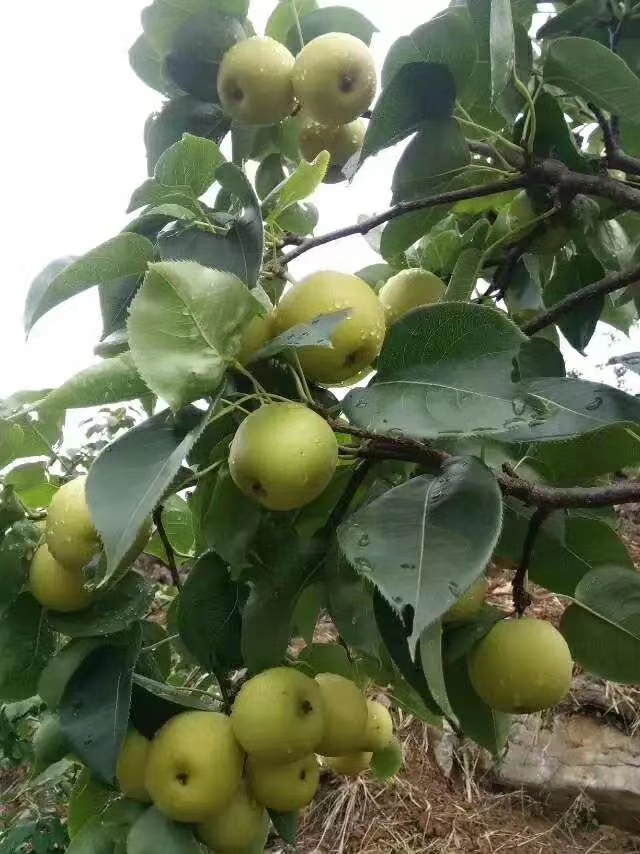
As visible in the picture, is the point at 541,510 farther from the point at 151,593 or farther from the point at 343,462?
the point at 151,593

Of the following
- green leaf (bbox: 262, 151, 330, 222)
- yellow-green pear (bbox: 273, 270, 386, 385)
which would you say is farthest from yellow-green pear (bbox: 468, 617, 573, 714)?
green leaf (bbox: 262, 151, 330, 222)

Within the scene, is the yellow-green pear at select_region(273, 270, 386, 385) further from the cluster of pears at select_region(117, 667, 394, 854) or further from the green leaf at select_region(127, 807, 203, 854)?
the green leaf at select_region(127, 807, 203, 854)

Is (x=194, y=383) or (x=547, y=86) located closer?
(x=194, y=383)

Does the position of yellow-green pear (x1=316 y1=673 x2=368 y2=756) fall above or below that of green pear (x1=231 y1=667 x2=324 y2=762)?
below

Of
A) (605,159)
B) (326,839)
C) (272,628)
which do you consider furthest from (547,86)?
(326,839)

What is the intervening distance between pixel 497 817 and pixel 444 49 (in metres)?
1.50

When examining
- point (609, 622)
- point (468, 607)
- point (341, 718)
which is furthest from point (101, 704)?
point (609, 622)

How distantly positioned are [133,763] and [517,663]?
32cm

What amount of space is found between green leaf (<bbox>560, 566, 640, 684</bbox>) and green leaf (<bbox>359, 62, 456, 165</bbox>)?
1.20ft

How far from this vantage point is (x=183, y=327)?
43 cm

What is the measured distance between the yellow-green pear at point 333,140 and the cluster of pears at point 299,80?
18 millimetres

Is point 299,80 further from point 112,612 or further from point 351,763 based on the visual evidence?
point 351,763

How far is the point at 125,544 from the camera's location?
375 millimetres

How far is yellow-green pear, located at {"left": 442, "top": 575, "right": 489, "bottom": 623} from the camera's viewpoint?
1.87ft
